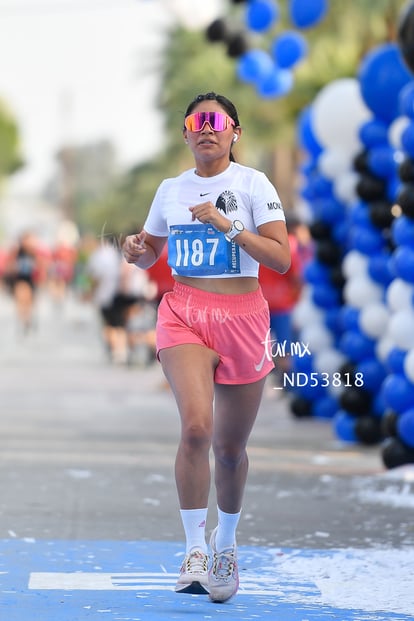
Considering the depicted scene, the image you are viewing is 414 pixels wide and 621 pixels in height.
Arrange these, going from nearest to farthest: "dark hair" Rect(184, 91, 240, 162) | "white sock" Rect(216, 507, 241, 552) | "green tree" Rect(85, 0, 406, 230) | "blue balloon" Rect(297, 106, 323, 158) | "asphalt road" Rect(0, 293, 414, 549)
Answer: "white sock" Rect(216, 507, 241, 552), "dark hair" Rect(184, 91, 240, 162), "asphalt road" Rect(0, 293, 414, 549), "blue balloon" Rect(297, 106, 323, 158), "green tree" Rect(85, 0, 406, 230)

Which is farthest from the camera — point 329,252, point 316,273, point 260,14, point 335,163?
point 260,14

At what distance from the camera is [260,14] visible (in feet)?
52.4

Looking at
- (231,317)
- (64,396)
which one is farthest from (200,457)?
(64,396)

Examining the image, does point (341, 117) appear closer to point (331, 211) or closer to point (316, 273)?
point (331, 211)

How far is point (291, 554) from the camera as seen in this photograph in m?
6.85

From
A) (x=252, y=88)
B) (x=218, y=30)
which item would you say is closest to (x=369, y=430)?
(x=218, y=30)

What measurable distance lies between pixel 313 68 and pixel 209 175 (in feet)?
78.9

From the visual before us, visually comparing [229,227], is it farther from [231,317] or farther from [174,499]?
[174,499]

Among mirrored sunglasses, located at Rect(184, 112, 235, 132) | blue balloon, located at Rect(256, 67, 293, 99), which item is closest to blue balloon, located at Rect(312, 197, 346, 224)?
blue balloon, located at Rect(256, 67, 293, 99)

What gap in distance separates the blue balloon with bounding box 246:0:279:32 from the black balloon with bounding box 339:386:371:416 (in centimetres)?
599

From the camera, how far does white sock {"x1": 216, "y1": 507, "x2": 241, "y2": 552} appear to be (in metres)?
5.74

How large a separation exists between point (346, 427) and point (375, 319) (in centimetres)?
A: 94

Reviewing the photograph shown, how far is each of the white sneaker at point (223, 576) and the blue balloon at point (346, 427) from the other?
18.5ft

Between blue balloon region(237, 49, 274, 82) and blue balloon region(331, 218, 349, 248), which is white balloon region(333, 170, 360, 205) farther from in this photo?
blue balloon region(237, 49, 274, 82)
